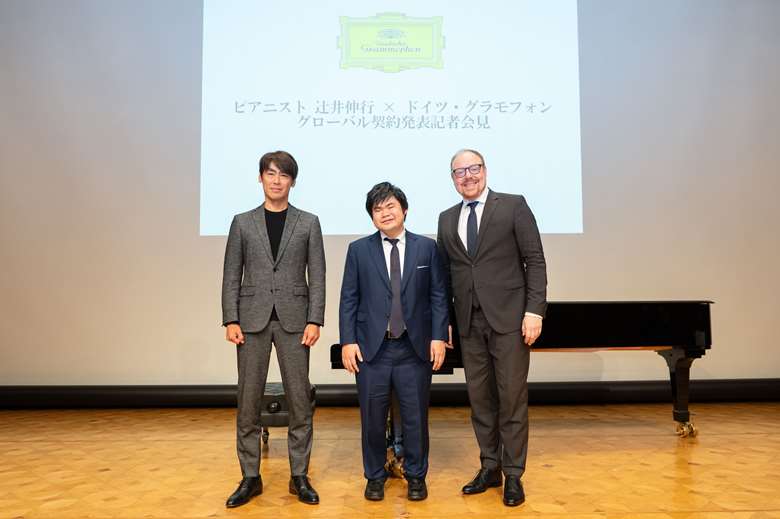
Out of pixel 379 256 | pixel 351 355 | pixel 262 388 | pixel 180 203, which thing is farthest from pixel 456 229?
pixel 180 203

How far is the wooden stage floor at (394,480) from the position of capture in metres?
2.26

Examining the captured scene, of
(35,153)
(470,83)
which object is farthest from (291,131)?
(35,153)

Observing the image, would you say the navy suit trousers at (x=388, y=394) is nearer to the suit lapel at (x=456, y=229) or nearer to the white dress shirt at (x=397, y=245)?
the white dress shirt at (x=397, y=245)

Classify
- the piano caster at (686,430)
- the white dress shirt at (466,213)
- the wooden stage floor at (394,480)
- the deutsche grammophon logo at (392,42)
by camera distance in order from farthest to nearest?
the deutsche grammophon logo at (392,42) < the piano caster at (686,430) < the white dress shirt at (466,213) < the wooden stage floor at (394,480)

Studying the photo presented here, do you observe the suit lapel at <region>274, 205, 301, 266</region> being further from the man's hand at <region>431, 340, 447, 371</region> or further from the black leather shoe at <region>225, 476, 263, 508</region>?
the black leather shoe at <region>225, 476, 263, 508</region>

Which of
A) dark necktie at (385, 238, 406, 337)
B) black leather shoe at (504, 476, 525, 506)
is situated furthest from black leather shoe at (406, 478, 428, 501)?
dark necktie at (385, 238, 406, 337)

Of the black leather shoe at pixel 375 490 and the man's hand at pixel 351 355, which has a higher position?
the man's hand at pixel 351 355

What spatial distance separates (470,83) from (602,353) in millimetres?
2540

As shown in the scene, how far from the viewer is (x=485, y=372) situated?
2453 millimetres

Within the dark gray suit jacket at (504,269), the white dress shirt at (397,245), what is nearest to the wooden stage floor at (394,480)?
the dark gray suit jacket at (504,269)

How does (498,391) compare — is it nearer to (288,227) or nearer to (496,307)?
(496,307)

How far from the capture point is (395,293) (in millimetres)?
2375

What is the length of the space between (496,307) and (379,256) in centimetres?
54

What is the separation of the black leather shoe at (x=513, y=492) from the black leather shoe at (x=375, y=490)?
0.51m
